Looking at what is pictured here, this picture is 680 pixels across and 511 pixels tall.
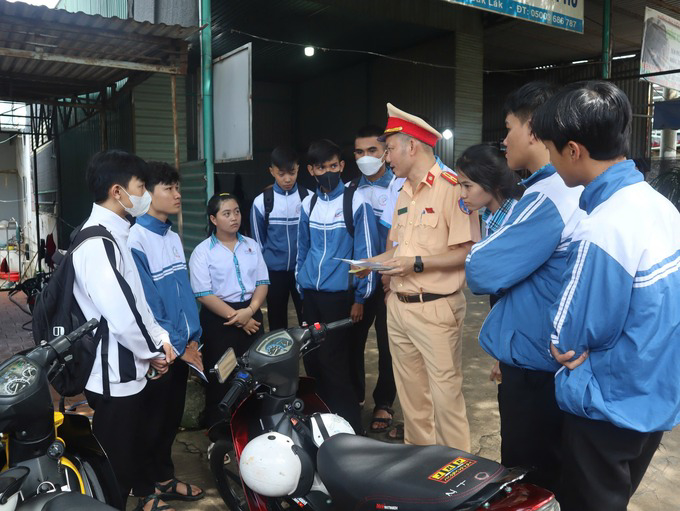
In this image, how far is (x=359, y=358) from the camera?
154 inches

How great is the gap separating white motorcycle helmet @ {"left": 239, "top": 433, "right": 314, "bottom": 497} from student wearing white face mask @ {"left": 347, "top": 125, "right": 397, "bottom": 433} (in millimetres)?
1747

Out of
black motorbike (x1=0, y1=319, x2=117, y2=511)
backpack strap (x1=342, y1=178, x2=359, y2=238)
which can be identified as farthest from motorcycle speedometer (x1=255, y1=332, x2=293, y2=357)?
backpack strap (x1=342, y1=178, x2=359, y2=238)

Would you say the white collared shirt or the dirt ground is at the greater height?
the white collared shirt

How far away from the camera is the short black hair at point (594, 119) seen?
1.52 metres

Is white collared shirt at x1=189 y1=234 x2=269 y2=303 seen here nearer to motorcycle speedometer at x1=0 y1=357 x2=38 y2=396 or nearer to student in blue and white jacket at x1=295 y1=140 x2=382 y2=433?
student in blue and white jacket at x1=295 y1=140 x2=382 y2=433

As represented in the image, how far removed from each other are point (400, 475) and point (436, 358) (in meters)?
1.29

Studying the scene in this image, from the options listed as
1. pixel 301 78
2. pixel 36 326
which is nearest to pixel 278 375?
pixel 36 326

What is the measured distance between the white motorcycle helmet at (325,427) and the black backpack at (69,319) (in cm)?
90

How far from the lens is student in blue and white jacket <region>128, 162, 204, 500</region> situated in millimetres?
2703

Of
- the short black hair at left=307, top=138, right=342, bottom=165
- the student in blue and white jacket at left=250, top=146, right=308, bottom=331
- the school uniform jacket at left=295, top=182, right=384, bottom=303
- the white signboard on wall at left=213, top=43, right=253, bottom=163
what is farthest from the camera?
the white signboard on wall at left=213, top=43, right=253, bottom=163

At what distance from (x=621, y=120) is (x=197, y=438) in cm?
312

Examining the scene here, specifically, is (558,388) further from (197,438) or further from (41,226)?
(41,226)

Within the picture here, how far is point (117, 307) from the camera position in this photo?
6.99 ft


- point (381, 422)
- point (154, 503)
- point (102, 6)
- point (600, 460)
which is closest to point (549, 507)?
point (600, 460)
